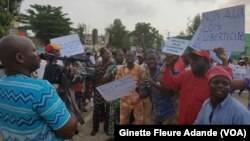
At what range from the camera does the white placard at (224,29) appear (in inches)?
181

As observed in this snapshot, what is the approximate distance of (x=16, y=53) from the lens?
224 centimetres

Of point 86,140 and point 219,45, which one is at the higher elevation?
point 219,45

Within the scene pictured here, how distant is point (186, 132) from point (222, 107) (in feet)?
1.13

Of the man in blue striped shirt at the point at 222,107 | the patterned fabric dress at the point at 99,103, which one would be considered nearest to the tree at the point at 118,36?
the patterned fabric dress at the point at 99,103

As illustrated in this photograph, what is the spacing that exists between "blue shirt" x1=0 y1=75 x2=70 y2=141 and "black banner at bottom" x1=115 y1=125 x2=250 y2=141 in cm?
113

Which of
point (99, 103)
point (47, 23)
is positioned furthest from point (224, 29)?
point (47, 23)

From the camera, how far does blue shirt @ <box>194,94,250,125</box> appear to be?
307cm

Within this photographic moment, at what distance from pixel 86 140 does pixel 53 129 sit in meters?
5.27

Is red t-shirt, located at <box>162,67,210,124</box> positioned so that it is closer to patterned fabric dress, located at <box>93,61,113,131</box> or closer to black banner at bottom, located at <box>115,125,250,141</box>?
black banner at bottom, located at <box>115,125,250,141</box>

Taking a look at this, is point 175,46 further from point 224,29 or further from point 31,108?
point 31,108

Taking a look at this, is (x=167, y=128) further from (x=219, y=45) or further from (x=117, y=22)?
(x=117, y=22)

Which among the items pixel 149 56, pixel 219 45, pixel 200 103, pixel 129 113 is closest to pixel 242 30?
pixel 219 45

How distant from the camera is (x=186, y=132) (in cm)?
322

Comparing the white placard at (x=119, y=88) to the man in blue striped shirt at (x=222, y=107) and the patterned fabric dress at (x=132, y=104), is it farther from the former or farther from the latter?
the man in blue striped shirt at (x=222, y=107)
